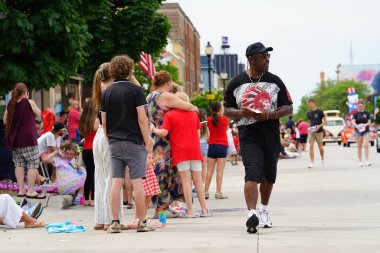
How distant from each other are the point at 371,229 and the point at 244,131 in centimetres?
161

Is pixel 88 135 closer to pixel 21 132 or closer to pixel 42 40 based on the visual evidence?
pixel 21 132

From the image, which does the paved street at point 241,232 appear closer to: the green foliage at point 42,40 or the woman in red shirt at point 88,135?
the woman in red shirt at point 88,135

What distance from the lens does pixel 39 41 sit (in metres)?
17.4

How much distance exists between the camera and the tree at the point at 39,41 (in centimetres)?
1642

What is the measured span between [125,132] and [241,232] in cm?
157

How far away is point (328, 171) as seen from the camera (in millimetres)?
22234

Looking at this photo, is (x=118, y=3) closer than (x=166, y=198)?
No

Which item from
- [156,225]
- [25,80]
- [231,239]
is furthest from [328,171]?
[231,239]

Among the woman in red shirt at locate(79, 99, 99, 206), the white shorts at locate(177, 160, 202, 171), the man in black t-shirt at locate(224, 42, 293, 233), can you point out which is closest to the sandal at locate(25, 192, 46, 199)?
the woman in red shirt at locate(79, 99, 99, 206)

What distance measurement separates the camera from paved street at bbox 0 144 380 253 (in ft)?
25.3

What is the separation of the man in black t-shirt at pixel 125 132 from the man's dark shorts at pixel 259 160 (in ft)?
3.47

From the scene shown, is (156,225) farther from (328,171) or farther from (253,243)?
(328,171)

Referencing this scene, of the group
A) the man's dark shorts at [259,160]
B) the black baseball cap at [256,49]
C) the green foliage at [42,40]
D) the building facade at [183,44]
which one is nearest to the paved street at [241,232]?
the man's dark shorts at [259,160]

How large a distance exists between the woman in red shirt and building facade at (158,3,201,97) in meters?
77.5
